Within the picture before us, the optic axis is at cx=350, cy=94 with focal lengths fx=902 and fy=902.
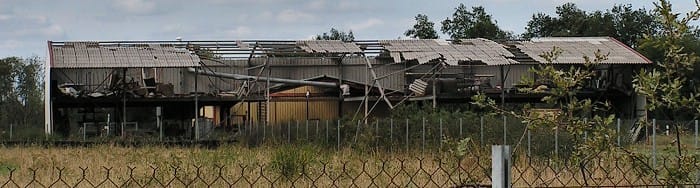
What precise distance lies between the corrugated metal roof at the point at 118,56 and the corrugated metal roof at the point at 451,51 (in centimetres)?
774

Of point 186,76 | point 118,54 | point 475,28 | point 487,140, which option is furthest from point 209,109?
point 487,140

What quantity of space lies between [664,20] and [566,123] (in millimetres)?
554

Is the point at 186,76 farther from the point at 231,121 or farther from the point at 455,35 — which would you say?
the point at 455,35

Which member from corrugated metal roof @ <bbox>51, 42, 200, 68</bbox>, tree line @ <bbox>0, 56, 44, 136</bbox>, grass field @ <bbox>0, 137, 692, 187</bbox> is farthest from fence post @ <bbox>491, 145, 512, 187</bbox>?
tree line @ <bbox>0, 56, 44, 136</bbox>

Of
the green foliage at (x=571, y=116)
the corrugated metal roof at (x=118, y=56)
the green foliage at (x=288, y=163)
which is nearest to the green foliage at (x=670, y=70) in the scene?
the green foliage at (x=571, y=116)

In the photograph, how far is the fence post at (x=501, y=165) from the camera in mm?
3023

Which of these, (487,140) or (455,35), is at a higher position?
(455,35)

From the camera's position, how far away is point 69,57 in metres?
31.0

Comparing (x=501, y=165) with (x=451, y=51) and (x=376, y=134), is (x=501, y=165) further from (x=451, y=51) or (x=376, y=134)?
(x=451, y=51)

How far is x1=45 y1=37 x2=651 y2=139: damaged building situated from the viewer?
105 ft

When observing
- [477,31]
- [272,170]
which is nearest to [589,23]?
[477,31]

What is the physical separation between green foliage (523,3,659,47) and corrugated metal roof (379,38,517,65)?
32.2 meters

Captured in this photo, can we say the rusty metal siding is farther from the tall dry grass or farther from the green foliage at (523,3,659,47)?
the green foliage at (523,3,659,47)

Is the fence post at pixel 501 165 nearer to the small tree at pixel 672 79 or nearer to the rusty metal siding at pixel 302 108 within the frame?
the small tree at pixel 672 79
